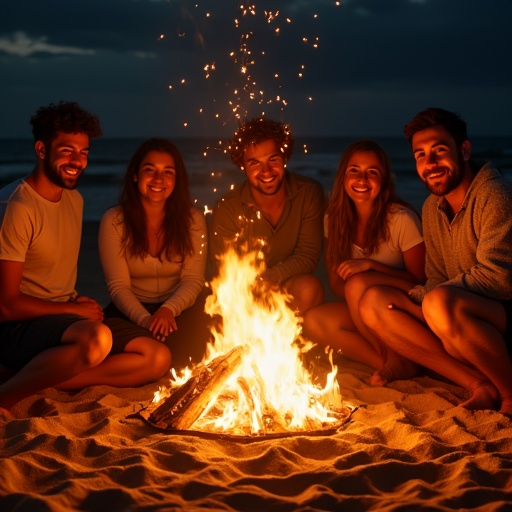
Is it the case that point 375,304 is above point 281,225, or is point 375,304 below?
below

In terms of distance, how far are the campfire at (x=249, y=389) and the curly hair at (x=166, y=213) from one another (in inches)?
20.7

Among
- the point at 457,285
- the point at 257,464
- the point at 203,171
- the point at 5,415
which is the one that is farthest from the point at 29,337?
the point at 203,171

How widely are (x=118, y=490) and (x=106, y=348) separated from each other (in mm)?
1528

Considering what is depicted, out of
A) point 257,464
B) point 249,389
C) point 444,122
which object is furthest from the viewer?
point 444,122

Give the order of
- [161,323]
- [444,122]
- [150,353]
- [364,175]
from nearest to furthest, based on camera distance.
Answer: [444,122] < [150,353] < [161,323] < [364,175]

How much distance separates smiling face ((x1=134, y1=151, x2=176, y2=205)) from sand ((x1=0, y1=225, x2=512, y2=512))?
152 cm

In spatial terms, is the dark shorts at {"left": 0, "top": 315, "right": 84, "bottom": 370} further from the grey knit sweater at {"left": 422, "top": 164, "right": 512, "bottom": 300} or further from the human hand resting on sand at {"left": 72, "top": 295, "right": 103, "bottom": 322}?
the grey knit sweater at {"left": 422, "top": 164, "right": 512, "bottom": 300}

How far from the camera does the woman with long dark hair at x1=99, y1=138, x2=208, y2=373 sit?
5.32m

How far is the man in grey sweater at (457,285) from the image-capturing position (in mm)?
4445

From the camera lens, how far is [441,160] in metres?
4.75

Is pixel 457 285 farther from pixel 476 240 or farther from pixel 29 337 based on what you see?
pixel 29 337

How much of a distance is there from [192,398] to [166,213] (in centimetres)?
176

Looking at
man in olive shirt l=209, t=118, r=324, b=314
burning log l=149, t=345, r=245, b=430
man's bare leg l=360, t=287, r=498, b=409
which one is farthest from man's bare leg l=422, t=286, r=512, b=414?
man in olive shirt l=209, t=118, r=324, b=314

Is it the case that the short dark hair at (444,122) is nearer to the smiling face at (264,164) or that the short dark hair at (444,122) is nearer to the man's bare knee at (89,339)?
the smiling face at (264,164)
